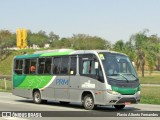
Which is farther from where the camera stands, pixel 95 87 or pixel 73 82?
pixel 73 82

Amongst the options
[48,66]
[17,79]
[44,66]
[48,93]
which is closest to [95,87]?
[48,93]

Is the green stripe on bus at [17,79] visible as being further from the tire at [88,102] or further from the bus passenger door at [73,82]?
the tire at [88,102]

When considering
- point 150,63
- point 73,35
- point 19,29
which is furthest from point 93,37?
point 19,29

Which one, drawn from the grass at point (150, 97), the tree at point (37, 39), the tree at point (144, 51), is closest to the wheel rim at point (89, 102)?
the grass at point (150, 97)

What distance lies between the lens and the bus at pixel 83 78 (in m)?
18.1

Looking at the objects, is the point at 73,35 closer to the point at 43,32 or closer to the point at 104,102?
the point at 43,32

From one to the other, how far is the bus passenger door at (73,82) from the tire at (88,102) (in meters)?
0.57

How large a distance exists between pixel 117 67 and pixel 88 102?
2.04 metres

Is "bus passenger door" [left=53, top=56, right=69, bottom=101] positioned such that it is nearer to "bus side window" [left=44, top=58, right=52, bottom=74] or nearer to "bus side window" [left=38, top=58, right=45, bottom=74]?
"bus side window" [left=44, top=58, right=52, bottom=74]

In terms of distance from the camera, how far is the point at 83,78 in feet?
64.1

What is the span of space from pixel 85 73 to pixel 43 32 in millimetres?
133649

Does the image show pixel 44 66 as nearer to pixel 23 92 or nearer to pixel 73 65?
pixel 23 92

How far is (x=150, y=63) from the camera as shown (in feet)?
271

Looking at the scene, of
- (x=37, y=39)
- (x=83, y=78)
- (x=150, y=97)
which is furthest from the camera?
(x=37, y=39)
